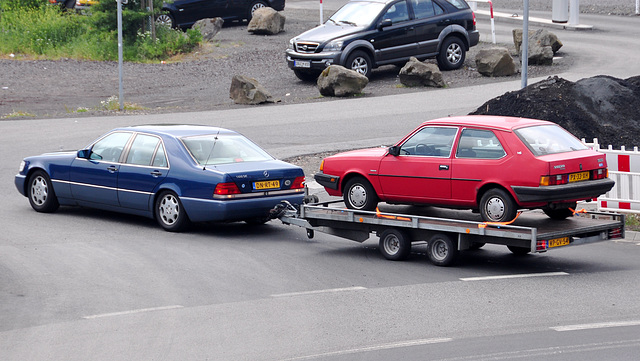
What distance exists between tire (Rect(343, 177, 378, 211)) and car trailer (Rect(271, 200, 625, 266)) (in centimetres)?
18

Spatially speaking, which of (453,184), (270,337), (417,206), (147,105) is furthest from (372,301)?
(147,105)

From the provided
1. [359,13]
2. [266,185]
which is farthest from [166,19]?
[266,185]

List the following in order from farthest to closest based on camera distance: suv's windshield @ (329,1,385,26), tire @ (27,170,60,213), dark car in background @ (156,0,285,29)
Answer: dark car in background @ (156,0,285,29) < suv's windshield @ (329,1,385,26) < tire @ (27,170,60,213)

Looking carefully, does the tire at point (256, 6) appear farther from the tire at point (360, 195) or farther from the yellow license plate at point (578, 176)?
the yellow license plate at point (578, 176)

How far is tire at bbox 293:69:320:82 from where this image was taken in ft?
95.2

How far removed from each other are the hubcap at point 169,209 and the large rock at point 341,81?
13.4m

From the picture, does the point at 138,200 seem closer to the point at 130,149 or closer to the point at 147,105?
the point at 130,149

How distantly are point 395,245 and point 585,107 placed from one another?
8.41 metres

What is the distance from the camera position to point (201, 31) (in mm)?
36625

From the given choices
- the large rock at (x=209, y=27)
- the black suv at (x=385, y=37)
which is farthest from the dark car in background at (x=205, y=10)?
the black suv at (x=385, y=37)

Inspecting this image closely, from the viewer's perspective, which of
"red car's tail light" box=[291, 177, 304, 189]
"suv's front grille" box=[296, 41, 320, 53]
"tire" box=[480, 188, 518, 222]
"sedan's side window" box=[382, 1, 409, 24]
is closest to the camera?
"tire" box=[480, 188, 518, 222]

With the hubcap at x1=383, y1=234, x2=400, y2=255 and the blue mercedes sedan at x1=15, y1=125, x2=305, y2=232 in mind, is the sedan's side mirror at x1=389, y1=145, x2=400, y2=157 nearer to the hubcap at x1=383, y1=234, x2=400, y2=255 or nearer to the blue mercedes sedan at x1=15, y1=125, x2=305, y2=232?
the hubcap at x1=383, y1=234, x2=400, y2=255

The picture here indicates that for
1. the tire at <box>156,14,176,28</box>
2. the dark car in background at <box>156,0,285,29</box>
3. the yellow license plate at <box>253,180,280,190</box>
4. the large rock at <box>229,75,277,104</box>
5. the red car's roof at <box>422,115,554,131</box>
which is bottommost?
the yellow license plate at <box>253,180,280,190</box>

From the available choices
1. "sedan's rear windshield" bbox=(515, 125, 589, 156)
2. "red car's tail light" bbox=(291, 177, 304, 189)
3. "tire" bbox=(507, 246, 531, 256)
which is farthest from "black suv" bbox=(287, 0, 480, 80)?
"sedan's rear windshield" bbox=(515, 125, 589, 156)
